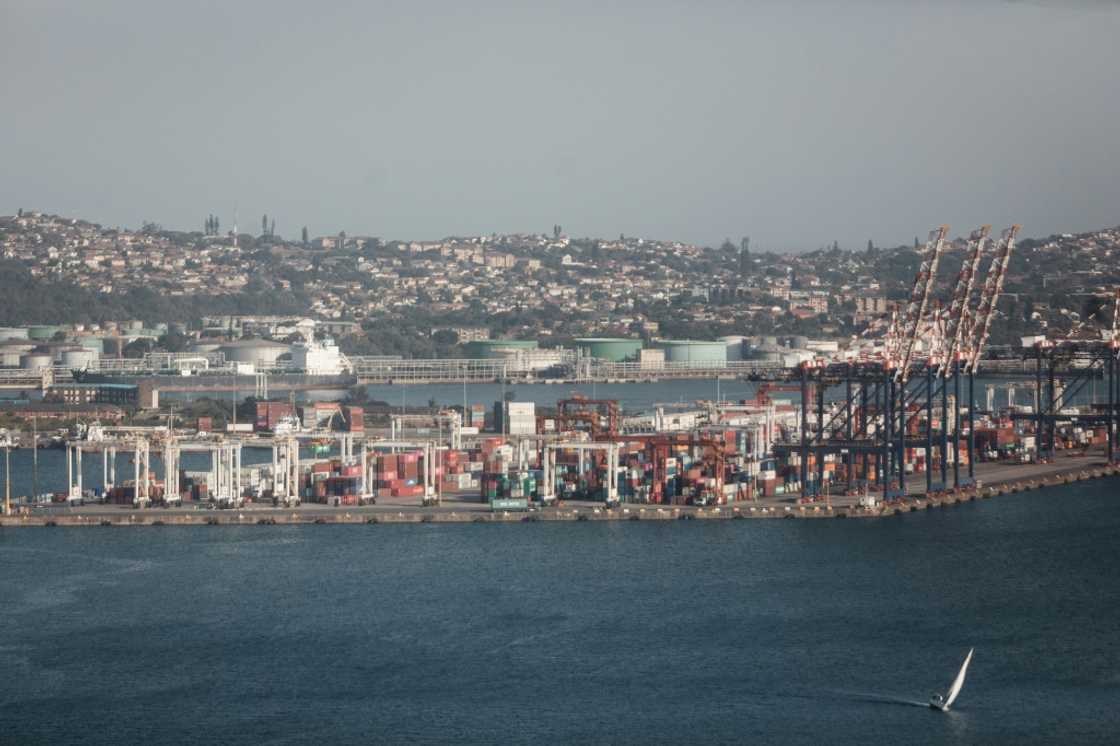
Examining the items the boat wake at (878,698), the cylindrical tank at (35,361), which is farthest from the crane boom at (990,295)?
the cylindrical tank at (35,361)

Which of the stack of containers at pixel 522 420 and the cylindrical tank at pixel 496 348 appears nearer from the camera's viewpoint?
the stack of containers at pixel 522 420

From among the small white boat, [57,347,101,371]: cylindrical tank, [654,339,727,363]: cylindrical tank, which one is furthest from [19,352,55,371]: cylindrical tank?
the small white boat

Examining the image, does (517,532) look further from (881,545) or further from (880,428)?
(880,428)

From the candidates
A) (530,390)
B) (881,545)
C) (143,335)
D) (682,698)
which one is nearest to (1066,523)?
(881,545)

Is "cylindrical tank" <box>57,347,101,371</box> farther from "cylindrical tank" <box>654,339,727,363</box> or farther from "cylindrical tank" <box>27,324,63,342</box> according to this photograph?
"cylindrical tank" <box>654,339,727,363</box>

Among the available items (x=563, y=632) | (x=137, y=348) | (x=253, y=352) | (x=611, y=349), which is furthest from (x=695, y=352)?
(x=563, y=632)

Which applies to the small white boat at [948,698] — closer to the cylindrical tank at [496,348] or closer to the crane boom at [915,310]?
the crane boom at [915,310]
